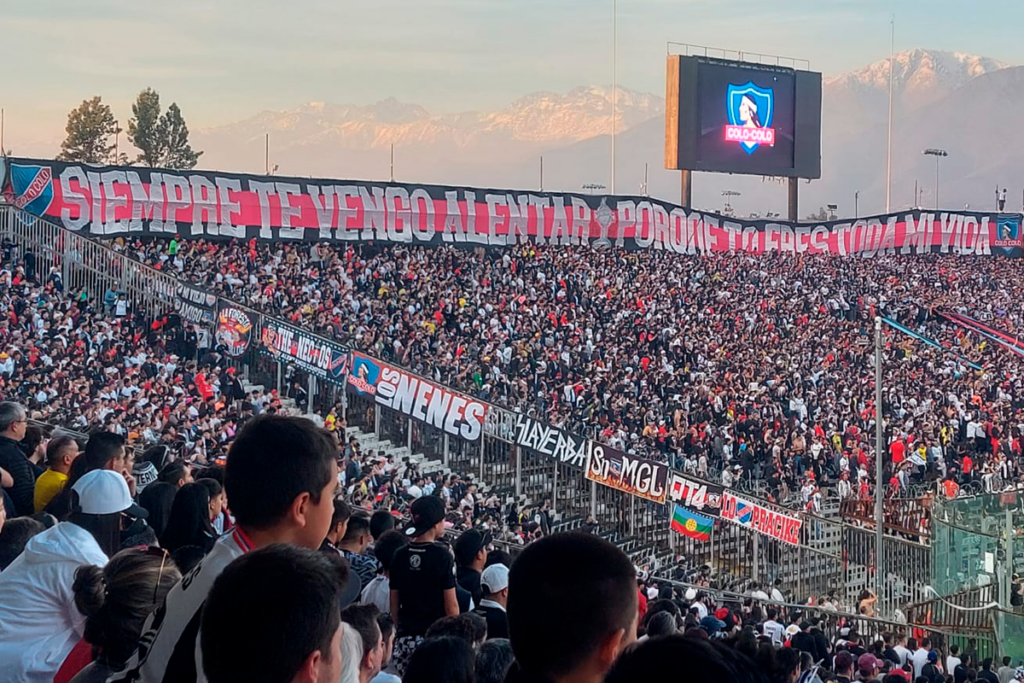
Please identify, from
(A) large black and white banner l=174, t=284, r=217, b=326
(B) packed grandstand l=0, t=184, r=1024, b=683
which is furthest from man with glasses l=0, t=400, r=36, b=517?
(A) large black and white banner l=174, t=284, r=217, b=326

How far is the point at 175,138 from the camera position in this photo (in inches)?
2518

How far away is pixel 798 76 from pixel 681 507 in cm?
2556

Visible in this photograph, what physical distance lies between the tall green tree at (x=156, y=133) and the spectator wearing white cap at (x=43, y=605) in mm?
61184

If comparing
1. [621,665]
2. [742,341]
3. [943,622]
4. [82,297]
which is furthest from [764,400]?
[621,665]

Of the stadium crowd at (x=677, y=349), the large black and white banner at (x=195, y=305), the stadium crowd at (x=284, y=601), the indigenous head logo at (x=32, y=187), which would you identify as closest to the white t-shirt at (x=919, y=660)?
the stadium crowd at (x=284, y=601)

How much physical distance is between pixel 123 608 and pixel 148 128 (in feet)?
208

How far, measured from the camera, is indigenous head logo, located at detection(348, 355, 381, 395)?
21.7m

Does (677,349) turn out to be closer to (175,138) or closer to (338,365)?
(338,365)

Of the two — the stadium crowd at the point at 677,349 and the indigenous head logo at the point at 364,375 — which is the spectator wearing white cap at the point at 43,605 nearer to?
the indigenous head logo at the point at 364,375

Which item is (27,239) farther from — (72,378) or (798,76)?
(798,76)

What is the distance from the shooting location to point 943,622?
55.8ft

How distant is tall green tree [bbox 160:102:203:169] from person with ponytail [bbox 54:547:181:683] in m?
62.4

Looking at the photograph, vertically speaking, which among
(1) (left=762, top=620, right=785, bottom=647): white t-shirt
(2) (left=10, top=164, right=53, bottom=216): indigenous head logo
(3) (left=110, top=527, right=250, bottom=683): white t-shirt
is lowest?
(1) (left=762, top=620, right=785, bottom=647): white t-shirt

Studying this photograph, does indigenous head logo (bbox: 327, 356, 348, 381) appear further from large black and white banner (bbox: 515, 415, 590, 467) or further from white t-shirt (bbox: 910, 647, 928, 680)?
white t-shirt (bbox: 910, 647, 928, 680)
